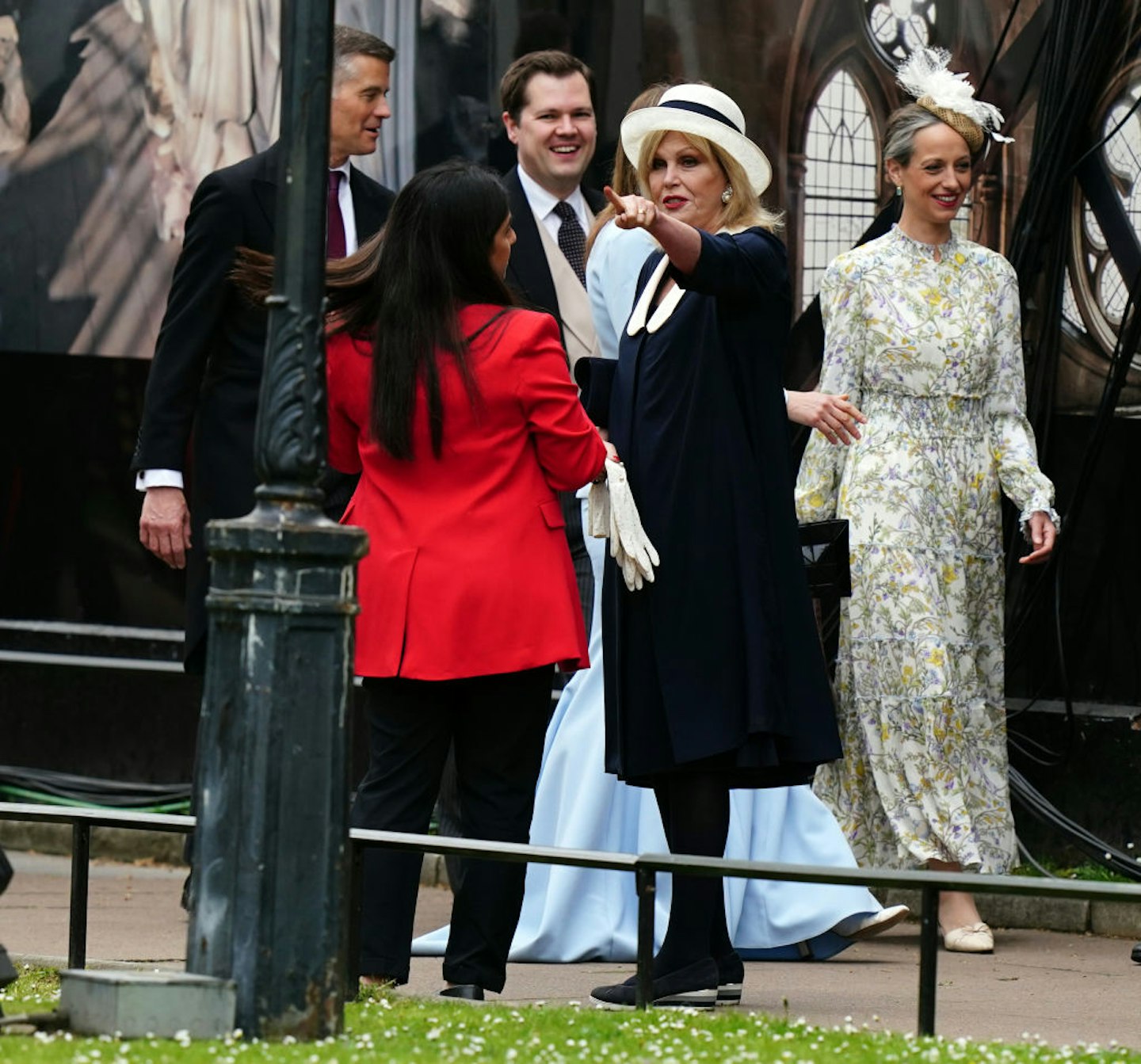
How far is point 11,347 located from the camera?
1039 cm

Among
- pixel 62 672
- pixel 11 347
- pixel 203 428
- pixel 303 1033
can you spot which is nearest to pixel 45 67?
pixel 11 347

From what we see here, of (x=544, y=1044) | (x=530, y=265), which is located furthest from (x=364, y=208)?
(x=544, y=1044)

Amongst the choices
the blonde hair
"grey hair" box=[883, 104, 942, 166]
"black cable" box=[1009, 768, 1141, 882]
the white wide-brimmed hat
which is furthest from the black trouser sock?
"grey hair" box=[883, 104, 942, 166]

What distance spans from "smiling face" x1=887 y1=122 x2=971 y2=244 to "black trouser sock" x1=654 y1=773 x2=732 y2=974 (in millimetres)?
2350

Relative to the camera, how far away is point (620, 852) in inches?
275

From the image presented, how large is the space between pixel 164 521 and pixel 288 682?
232 centimetres

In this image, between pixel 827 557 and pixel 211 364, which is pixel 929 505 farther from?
pixel 211 364

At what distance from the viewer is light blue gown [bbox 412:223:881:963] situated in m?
6.95

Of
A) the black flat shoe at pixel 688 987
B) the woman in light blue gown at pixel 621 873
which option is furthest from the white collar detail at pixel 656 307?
the black flat shoe at pixel 688 987

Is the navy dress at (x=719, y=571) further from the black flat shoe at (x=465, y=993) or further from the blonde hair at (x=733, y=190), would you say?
the black flat shoe at (x=465, y=993)

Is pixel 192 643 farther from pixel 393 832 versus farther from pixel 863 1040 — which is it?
pixel 863 1040

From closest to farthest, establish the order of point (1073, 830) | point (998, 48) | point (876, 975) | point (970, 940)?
point (876, 975) < point (970, 940) < point (1073, 830) < point (998, 48)

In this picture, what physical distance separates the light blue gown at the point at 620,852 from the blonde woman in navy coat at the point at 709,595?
96 cm

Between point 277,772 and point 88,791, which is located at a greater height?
point 277,772
